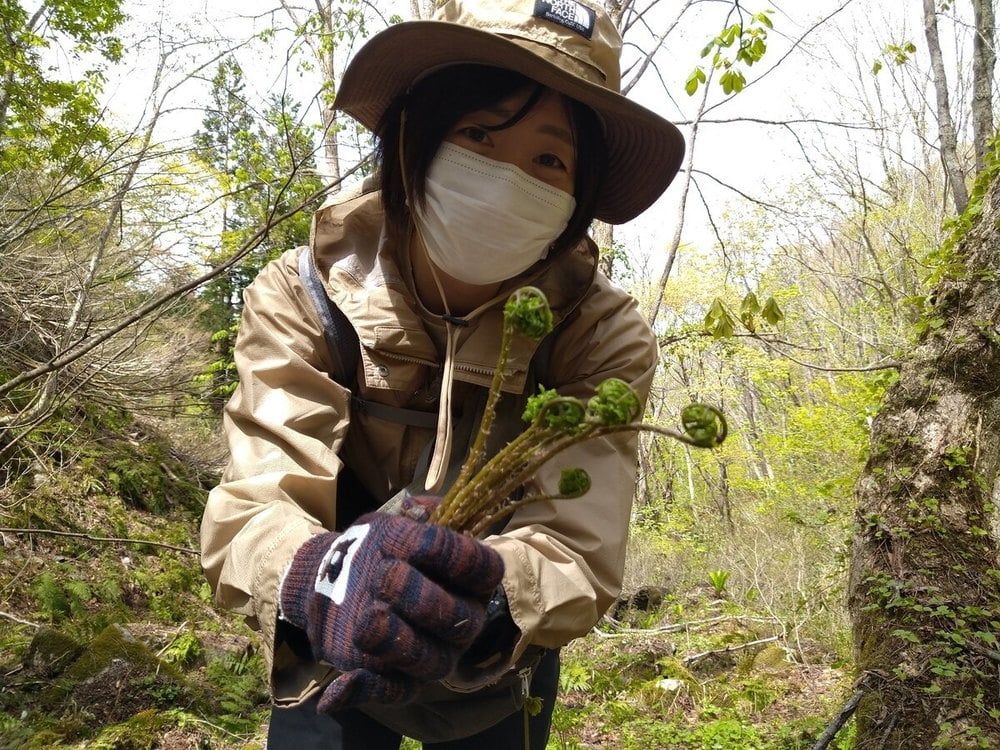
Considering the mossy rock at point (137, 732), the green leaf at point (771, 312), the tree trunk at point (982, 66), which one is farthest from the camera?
the tree trunk at point (982, 66)

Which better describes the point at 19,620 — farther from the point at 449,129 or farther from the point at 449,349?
the point at 449,129

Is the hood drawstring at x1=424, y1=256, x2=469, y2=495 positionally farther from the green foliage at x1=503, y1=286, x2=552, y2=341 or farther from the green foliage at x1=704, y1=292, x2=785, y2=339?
the green foliage at x1=704, y1=292, x2=785, y2=339

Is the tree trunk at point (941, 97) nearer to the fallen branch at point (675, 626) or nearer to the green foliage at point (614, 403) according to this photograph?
the fallen branch at point (675, 626)

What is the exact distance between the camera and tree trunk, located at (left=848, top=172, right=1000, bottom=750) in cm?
244

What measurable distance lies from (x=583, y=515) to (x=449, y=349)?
0.49m

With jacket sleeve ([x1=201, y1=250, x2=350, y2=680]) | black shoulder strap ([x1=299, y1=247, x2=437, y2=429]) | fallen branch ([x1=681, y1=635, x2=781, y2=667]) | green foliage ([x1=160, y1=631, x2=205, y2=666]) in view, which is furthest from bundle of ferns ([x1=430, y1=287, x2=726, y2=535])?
fallen branch ([x1=681, y1=635, x2=781, y2=667])

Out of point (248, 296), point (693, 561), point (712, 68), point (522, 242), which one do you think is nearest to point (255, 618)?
point (248, 296)

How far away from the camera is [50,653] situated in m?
4.38

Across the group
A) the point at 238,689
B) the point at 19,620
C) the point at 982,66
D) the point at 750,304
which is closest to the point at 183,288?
the point at 750,304

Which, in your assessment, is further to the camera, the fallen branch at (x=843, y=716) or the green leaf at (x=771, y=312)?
the green leaf at (x=771, y=312)

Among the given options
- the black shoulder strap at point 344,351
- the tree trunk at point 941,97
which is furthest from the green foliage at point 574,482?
the tree trunk at point 941,97

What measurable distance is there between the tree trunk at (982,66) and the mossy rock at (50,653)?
29.1 feet

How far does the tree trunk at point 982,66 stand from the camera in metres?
6.62

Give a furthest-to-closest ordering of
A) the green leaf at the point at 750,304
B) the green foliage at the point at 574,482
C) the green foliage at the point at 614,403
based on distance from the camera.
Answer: the green leaf at the point at 750,304 → the green foliage at the point at 574,482 → the green foliage at the point at 614,403
